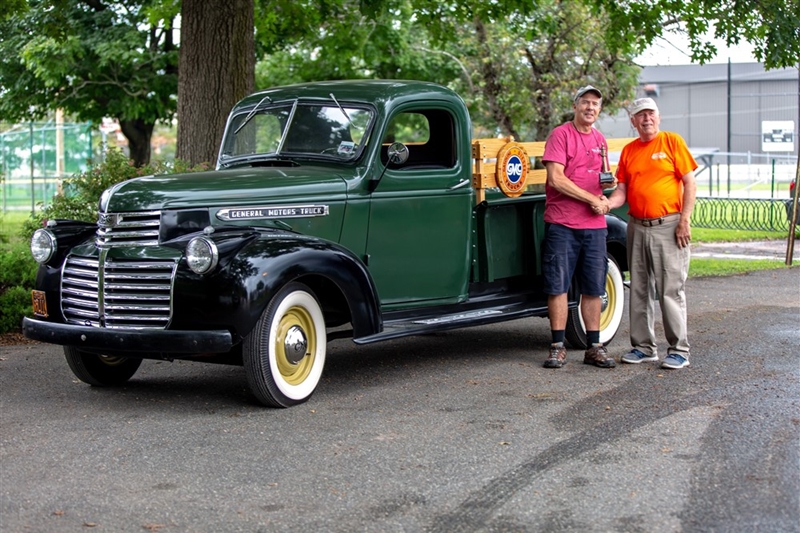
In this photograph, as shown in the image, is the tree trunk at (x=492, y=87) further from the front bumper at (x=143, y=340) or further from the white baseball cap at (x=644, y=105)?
the front bumper at (x=143, y=340)

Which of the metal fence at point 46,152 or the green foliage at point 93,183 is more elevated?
the metal fence at point 46,152

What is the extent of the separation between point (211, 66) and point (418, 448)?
22.6ft

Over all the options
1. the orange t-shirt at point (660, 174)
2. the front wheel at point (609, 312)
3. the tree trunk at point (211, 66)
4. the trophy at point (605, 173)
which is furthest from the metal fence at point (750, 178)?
the orange t-shirt at point (660, 174)

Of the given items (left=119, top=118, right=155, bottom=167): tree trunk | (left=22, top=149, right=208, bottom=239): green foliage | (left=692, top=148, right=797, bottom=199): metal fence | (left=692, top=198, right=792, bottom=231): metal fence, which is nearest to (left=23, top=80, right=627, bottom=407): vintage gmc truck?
(left=22, top=149, right=208, bottom=239): green foliage

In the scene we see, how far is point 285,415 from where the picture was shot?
6.56 m

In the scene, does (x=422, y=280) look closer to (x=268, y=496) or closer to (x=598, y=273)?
(x=598, y=273)

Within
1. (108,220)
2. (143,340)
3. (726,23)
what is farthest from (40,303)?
(726,23)

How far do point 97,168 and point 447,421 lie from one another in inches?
250

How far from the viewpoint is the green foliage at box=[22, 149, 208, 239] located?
429 inches

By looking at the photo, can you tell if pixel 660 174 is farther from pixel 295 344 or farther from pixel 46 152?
pixel 46 152

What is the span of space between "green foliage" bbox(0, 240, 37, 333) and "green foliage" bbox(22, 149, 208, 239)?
73 centimetres

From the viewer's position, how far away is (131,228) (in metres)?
6.79

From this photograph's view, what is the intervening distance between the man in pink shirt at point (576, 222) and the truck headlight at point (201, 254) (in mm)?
Result: 2671

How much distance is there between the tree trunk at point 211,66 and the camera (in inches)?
457
